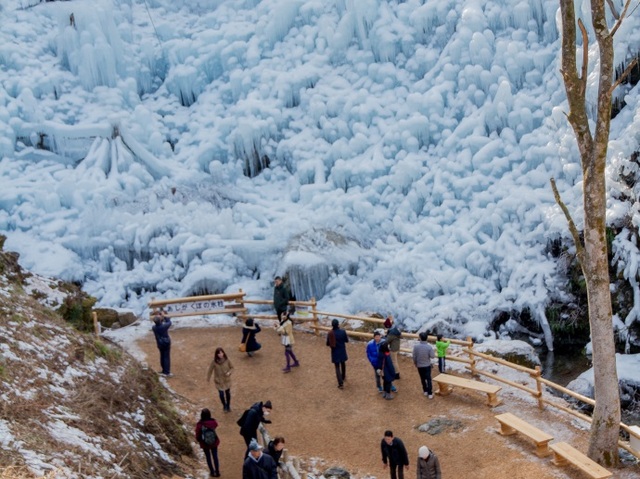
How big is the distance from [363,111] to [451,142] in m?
2.73

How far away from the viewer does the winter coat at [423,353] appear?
1281 cm

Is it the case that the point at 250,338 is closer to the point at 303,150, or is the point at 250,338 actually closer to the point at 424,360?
the point at 424,360

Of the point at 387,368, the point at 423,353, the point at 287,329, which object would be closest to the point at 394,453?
the point at 423,353

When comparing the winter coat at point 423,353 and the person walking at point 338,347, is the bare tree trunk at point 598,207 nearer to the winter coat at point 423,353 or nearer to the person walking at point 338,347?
the winter coat at point 423,353

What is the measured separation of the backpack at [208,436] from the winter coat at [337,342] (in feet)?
11.5

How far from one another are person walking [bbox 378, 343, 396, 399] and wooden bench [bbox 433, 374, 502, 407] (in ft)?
2.51

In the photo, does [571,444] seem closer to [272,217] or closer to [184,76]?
[272,217]

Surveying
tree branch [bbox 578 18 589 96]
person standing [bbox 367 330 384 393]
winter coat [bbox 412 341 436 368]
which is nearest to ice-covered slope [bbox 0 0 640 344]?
person standing [bbox 367 330 384 393]

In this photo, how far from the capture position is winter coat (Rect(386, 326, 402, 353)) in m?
13.4

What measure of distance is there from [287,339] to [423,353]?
3.00m

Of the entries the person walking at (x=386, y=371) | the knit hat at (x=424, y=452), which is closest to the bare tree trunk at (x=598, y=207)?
the knit hat at (x=424, y=452)

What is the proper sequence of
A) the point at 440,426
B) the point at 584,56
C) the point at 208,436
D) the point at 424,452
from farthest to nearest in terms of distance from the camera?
the point at 440,426, the point at 208,436, the point at 584,56, the point at 424,452

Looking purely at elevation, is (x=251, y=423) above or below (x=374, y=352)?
below

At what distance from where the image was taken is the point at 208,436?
35.0ft
